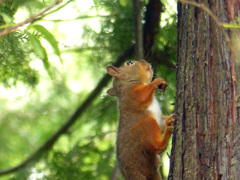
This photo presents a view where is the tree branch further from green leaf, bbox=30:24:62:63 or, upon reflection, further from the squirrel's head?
green leaf, bbox=30:24:62:63

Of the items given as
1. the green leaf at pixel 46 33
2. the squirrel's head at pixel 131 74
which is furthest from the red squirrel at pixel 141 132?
the green leaf at pixel 46 33

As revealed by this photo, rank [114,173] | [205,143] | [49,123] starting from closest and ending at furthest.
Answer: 1. [205,143]
2. [114,173]
3. [49,123]

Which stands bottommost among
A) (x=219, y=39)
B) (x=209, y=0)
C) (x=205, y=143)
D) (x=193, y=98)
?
(x=205, y=143)

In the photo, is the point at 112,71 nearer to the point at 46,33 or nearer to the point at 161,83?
the point at 161,83

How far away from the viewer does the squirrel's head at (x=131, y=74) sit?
4141mm

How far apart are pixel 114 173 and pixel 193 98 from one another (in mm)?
2060

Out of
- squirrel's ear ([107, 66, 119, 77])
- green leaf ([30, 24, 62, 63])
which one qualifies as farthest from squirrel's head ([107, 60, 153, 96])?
green leaf ([30, 24, 62, 63])

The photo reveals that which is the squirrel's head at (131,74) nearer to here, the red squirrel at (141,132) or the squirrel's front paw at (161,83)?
the red squirrel at (141,132)

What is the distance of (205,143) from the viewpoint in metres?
2.48

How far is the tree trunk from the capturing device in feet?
7.95

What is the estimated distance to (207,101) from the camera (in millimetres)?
2555

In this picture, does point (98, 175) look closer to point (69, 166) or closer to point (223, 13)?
point (69, 166)

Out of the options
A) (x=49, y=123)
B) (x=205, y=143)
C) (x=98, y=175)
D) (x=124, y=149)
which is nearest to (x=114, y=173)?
(x=98, y=175)

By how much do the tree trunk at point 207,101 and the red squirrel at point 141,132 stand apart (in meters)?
0.56
